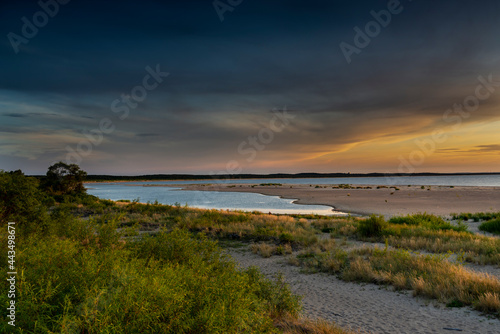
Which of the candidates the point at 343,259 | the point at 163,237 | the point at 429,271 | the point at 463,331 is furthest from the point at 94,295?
the point at 343,259

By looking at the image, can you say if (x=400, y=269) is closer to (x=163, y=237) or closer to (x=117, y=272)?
(x=163, y=237)

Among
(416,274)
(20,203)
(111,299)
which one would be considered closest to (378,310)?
(416,274)

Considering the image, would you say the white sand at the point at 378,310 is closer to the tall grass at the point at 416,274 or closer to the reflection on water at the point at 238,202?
the tall grass at the point at 416,274

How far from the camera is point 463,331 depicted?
6.22m

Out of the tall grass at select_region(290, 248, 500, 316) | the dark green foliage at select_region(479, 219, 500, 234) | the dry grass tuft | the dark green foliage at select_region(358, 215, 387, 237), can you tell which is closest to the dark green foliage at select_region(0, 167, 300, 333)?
the dry grass tuft

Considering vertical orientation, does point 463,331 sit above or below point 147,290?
below

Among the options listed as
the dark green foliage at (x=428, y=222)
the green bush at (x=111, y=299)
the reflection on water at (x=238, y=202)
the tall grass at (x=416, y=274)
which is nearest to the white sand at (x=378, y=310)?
the tall grass at (x=416, y=274)

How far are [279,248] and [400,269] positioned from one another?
5882 mm

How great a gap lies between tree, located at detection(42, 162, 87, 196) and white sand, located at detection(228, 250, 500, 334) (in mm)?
38808

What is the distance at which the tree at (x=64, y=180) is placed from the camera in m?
39.2

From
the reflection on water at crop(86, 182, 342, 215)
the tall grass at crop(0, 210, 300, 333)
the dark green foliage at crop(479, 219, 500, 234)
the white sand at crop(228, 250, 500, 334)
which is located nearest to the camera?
the tall grass at crop(0, 210, 300, 333)

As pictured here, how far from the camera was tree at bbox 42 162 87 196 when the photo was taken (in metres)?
39.2

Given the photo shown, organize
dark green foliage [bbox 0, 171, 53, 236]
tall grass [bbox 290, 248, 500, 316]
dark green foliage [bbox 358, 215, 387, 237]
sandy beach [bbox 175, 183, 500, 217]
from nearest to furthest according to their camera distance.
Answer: tall grass [bbox 290, 248, 500, 316], dark green foliage [bbox 0, 171, 53, 236], dark green foliage [bbox 358, 215, 387, 237], sandy beach [bbox 175, 183, 500, 217]

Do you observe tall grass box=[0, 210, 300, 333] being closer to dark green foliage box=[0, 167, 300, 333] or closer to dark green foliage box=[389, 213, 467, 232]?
dark green foliage box=[0, 167, 300, 333]
